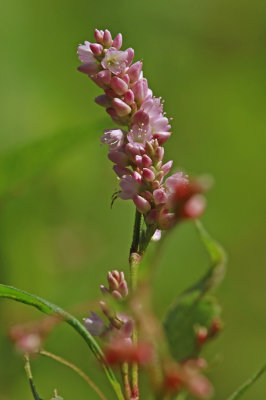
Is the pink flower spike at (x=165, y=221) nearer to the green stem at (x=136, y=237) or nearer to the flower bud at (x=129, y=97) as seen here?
the green stem at (x=136, y=237)

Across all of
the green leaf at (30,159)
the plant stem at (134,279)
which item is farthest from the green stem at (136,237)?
the green leaf at (30,159)

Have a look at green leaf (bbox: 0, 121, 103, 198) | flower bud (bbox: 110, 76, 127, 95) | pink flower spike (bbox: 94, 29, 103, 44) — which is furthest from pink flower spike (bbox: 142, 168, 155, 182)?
green leaf (bbox: 0, 121, 103, 198)

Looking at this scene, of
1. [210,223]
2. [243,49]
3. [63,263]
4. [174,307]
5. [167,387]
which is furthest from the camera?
[243,49]

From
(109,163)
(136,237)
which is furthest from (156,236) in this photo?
(109,163)

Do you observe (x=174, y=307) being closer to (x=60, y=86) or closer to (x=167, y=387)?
(x=167, y=387)

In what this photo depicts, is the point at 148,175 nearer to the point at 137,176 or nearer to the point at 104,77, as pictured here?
the point at 137,176

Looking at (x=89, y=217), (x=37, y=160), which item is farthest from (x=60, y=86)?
(x=37, y=160)

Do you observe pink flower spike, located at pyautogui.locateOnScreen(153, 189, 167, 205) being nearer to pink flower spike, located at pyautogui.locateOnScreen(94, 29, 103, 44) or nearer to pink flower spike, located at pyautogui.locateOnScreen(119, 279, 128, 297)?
pink flower spike, located at pyautogui.locateOnScreen(119, 279, 128, 297)
